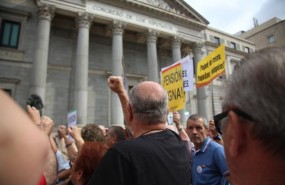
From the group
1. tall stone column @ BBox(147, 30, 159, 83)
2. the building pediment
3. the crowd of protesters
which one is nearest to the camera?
the crowd of protesters

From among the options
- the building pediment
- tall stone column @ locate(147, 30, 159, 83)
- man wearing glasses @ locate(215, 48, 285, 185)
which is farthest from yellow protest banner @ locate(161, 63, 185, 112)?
the building pediment

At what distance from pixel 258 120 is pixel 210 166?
2996mm

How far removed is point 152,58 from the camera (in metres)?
22.5

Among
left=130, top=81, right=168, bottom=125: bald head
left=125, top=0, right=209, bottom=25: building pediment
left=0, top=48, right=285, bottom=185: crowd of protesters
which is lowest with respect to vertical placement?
left=0, top=48, right=285, bottom=185: crowd of protesters

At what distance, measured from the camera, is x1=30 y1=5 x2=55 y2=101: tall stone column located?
17.0 meters

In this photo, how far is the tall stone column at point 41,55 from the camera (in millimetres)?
17031

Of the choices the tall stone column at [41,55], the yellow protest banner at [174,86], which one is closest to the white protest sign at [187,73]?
the yellow protest banner at [174,86]

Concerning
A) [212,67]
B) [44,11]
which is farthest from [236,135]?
[44,11]

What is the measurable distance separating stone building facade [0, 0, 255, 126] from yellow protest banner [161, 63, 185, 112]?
8136mm

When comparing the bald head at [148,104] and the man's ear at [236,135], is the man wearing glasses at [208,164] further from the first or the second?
the man's ear at [236,135]

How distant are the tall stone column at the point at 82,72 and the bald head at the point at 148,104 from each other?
51.7 ft

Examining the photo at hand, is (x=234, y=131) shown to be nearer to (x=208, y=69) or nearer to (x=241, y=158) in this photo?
(x=241, y=158)

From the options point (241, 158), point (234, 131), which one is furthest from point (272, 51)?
point (241, 158)

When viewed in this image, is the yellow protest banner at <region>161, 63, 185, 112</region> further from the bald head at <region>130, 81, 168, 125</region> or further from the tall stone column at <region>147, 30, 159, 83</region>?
the tall stone column at <region>147, 30, 159, 83</region>
